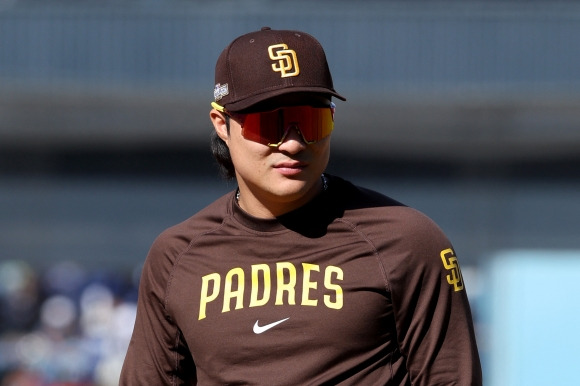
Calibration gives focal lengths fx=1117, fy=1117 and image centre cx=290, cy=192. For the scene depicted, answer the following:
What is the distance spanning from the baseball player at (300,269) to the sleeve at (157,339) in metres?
0.01

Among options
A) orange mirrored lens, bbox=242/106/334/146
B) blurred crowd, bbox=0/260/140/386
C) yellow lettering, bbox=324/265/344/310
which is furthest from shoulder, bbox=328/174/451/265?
blurred crowd, bbox=0/260/140/386

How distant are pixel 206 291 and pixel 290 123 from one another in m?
0.47

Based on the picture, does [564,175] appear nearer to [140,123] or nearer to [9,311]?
[140,123]

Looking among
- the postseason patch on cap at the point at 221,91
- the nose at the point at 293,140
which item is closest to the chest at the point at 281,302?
the nose at the point at 293,140

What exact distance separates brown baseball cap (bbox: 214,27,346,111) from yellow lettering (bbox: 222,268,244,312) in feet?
1.33

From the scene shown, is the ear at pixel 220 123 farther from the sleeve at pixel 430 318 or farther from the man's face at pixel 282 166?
the sleeve at pixel 430 318

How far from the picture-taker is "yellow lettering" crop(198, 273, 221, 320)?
2754mm

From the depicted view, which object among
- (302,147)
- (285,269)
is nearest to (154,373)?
(285,269)

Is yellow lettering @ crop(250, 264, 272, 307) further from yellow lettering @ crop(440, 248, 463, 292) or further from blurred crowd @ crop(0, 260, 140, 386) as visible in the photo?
blurred crowd @ crop(0, 260, 140, 386)

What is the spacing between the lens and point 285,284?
270 cm

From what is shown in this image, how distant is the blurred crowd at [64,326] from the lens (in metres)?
10.6

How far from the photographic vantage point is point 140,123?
13.3m

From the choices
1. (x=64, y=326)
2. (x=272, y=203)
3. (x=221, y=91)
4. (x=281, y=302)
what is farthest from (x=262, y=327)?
(x=64, y=326)

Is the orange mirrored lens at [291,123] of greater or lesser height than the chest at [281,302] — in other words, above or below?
above
